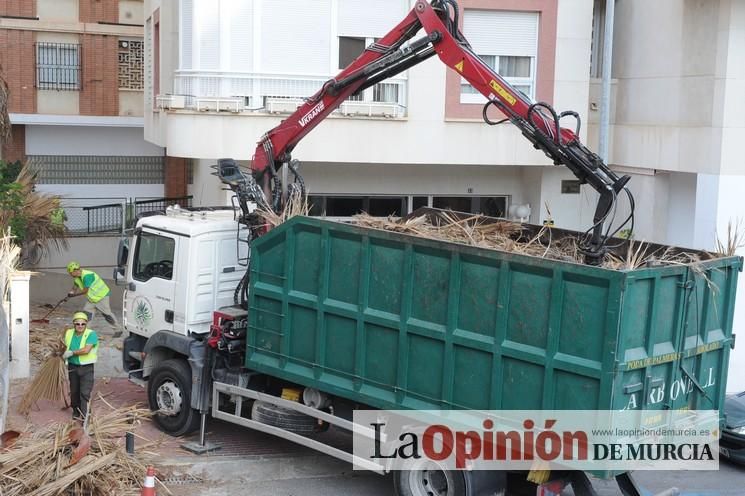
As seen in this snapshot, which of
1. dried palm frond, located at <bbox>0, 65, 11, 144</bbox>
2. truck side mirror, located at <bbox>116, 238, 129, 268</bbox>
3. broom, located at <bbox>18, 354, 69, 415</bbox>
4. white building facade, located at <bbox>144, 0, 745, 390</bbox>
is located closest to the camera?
truck side mirror, located at <bbox>116, 238, 129, 268</bbox>

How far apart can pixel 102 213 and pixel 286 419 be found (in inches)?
611

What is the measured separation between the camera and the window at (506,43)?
17188mm

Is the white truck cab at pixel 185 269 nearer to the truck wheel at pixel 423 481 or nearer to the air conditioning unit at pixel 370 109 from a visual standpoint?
the truck wheel at pixel 423 481

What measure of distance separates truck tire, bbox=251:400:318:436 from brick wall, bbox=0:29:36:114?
17671mm

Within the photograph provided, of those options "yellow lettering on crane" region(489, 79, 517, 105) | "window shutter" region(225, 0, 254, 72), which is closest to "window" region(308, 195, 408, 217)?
"window shutter" region(225, 0, 254, 72)

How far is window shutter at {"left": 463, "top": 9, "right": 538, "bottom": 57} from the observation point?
675 inches

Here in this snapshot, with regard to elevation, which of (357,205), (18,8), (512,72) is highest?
(18,8)

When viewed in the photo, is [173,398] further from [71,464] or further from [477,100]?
[477,100]

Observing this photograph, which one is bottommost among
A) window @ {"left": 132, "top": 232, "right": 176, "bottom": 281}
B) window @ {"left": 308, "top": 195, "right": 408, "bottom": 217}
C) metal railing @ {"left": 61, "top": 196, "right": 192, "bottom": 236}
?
metal railing @ {"left": 61, "top": 196, "right": 192, "bottom": 236}

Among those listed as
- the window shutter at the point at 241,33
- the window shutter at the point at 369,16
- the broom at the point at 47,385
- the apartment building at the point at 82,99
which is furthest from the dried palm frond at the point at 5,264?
the apartment building at the point at 82,99

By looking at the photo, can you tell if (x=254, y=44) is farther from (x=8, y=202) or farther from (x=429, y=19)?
(x=429, y=19)

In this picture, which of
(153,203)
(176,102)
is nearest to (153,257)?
(176,102)

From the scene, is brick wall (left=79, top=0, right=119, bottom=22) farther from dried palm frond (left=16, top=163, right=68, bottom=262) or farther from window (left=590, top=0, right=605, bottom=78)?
window (left=590, top=0, right=605, bottom=78)

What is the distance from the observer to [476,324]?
8.54 metres
